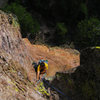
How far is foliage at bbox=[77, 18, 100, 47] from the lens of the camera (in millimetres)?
14753

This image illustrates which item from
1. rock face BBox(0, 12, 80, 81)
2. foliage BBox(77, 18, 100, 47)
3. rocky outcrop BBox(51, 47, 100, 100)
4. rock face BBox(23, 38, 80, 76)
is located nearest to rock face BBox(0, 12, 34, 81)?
rock face BBox(0, 12, 80, 81)

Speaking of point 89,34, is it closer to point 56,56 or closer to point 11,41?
point 56,56

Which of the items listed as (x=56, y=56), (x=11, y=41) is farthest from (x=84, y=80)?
(x=56, y=56)

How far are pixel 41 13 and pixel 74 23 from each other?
5541 mm

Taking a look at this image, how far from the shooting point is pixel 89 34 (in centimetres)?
1502

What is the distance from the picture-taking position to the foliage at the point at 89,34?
48.4 ft

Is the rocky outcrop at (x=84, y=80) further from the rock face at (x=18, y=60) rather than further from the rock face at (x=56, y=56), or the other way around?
the rock face at (x=56, y=56)

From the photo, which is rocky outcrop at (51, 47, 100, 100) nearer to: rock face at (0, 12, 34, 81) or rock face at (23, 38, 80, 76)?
rock face at (0, 12, 34, 81)

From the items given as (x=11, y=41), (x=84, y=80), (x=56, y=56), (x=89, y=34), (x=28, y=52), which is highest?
(x=89, y=34)

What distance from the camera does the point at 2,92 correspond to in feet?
15.2

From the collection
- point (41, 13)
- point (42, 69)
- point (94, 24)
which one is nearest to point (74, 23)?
point (41, 13)

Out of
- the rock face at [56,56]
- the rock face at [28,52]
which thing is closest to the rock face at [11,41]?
the rock face at [28,52]

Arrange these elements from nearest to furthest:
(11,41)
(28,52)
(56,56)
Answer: (11,41)
(28,52)
(56,56)

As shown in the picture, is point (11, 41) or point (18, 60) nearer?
point (18, 60)
